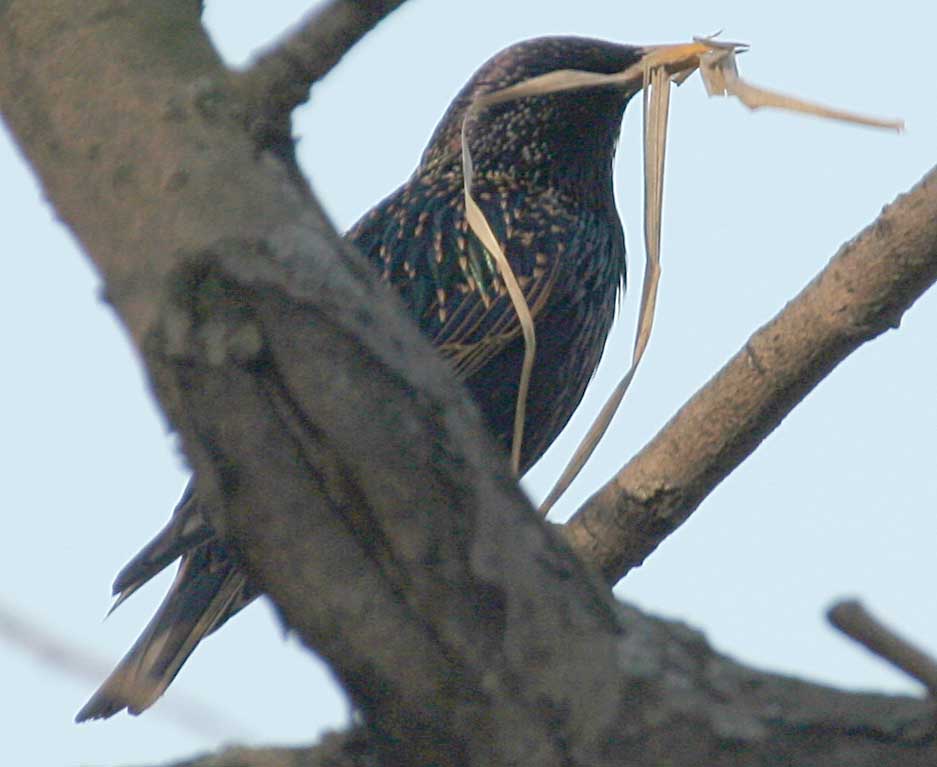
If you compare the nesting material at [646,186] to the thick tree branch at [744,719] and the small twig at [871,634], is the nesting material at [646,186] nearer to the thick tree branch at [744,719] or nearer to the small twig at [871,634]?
the thick tree branch at [744,719]

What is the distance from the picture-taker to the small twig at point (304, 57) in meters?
1.82

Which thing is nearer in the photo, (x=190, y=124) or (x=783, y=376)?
(x=190, y=124)

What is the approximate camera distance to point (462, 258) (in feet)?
14.6

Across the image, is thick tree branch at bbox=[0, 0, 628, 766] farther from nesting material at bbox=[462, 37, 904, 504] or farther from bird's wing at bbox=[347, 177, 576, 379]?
bird's wing at bbox=[347, 177, 576, 379]

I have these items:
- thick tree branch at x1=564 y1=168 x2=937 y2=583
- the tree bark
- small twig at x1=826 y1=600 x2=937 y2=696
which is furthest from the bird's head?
small twig at x1=826 y1=600 x2=937 y2=696

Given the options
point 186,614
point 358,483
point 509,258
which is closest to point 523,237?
point 509,258

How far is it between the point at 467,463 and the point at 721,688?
0.33m

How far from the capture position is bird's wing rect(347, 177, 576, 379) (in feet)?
14.2

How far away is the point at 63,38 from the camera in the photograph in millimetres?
1881

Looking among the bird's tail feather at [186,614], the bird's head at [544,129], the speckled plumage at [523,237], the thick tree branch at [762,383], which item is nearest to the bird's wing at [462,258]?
the speckled plumage at [523,237]

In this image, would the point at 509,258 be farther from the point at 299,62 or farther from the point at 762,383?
the point at 299,62

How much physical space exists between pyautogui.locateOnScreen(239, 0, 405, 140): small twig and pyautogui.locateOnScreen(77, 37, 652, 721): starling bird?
6.54 feet

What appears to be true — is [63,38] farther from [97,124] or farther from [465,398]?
[465,398]

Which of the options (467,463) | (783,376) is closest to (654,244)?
(467,463)
